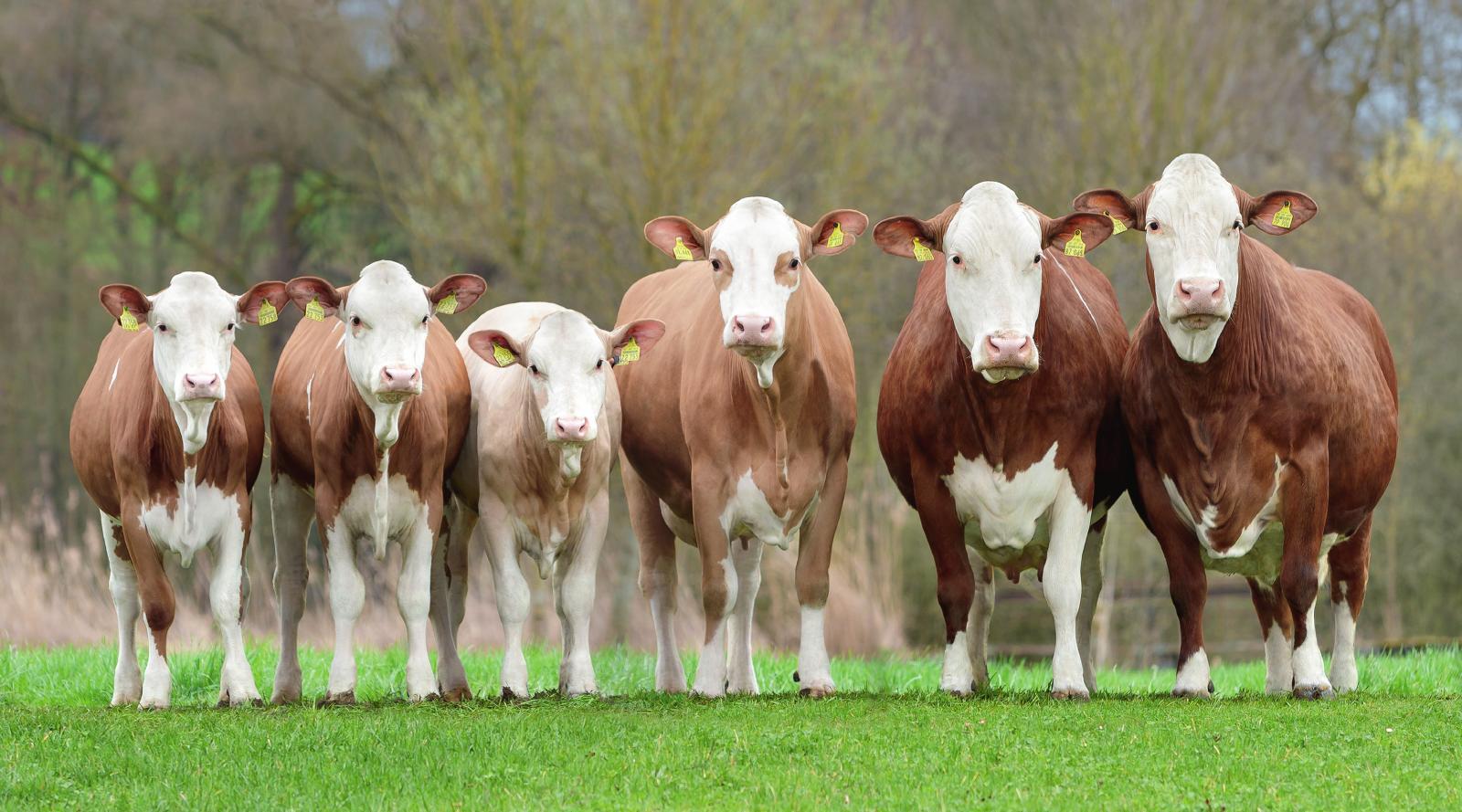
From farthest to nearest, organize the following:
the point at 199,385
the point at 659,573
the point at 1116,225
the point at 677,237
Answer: the point at 659,573 → the point at 677,237 → the point at 1116,225 → the point at 199,385

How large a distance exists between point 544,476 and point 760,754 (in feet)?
8.59

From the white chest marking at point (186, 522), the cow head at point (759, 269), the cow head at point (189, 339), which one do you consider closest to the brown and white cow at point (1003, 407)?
the cow head at point (759, 269)

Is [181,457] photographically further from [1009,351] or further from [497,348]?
[1009,351]

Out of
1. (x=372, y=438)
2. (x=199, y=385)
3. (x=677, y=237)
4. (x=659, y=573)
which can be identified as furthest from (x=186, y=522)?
(x=677, y=237)

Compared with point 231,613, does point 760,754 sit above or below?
below

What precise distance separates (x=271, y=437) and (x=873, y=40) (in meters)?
11.8

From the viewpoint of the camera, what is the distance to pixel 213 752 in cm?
659

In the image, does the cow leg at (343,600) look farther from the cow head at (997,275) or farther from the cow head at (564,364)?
the cow head at (997,275)

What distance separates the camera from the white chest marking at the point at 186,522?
8.31 metres

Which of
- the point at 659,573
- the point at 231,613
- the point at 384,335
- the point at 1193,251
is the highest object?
the point at 1193,251

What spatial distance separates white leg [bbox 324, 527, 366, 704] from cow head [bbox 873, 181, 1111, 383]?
10.2 ft

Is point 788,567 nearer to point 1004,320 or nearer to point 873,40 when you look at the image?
point 873,40

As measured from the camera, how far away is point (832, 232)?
28.4 feet

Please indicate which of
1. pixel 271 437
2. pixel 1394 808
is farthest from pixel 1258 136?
pixel 1394 808
